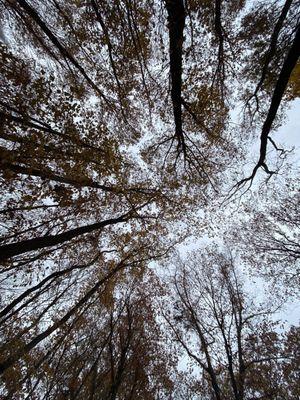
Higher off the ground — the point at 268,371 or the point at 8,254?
the point at 268,371

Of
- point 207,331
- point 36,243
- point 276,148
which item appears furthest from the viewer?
point 207,331

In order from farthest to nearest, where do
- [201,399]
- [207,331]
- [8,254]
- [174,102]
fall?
[201,399] < [207,331] < [174,102] < [8,254]

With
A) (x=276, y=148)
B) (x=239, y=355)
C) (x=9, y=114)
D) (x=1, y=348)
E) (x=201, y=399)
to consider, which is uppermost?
(x=276, y=148)

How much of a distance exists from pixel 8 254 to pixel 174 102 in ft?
21.4

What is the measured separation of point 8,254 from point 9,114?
10.4 feet

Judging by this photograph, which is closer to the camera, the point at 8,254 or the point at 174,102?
the point at 8,254

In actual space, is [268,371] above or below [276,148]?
below

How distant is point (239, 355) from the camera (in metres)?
9.45

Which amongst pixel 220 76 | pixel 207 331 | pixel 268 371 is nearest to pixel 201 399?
pixel 268 371

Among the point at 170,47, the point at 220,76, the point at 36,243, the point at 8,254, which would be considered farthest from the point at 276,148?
the point at 8,254

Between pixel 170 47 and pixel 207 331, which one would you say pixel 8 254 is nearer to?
pixel 170 47

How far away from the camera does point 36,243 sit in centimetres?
478

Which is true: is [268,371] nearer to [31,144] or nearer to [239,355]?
[239,355]

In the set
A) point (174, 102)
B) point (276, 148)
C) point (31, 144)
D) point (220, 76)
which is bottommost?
point (31, 144)
